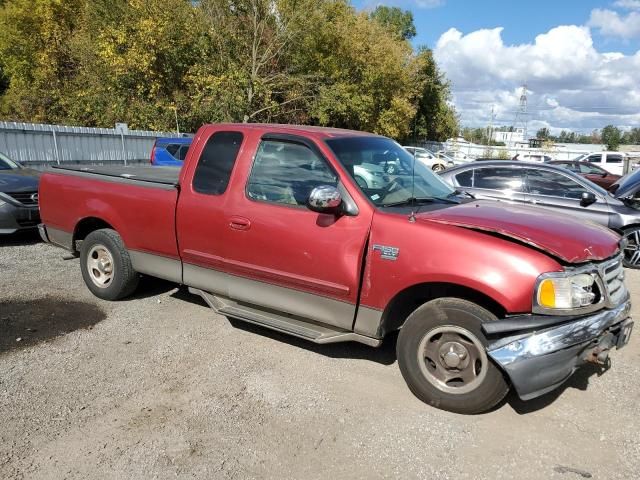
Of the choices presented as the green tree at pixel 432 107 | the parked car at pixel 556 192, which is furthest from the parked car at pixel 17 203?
the green tree at pixel 432 107

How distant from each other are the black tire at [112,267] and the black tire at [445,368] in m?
3.10

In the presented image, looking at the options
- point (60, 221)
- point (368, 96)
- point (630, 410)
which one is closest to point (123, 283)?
point (60, 221)

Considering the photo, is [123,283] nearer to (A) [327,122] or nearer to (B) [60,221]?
(B) [60,221]

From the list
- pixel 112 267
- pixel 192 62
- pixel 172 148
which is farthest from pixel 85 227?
pixel 192 62

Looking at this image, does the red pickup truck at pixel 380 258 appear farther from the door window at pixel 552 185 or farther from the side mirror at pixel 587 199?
the door window at pixel 552 185

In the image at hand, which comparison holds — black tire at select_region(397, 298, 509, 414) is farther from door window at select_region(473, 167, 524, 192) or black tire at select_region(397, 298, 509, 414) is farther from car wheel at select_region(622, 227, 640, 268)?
car wheel at select_region(622, 227, 640, 268)

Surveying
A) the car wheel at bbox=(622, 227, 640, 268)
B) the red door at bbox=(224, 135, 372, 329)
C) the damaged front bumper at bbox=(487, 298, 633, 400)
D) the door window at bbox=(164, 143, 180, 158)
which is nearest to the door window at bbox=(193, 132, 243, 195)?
the red door at bbox=(224, 135, 372, 329)

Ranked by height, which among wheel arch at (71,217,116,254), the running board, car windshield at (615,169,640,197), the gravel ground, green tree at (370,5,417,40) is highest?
green tree at (370,5,417,40)

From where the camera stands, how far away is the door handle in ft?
13.6

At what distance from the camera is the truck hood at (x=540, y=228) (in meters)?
3.20

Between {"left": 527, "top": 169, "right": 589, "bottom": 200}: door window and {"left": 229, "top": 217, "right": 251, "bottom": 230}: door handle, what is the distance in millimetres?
5592

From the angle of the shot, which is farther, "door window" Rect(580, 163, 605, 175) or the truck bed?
"door window" Rect(580, 163, 605, 175)

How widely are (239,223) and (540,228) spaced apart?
2.32m

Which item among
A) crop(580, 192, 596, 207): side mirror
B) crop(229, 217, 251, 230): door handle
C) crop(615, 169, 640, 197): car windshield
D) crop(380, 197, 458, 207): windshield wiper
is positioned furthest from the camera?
crop(615, 169, 640, 197): car windshield
